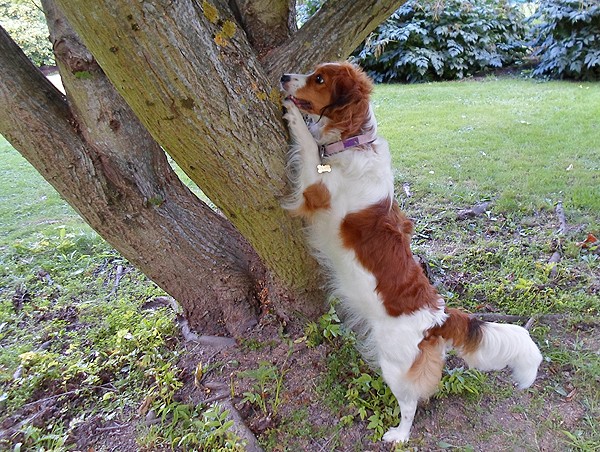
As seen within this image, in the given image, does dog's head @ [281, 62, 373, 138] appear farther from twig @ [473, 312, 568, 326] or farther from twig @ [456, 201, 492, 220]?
twig @ [456, 201, 492, 220]

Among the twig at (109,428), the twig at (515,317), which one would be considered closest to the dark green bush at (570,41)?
the twig at (515,317)

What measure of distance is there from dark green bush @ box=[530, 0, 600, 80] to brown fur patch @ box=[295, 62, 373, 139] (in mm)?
10776

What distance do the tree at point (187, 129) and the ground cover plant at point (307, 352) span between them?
37cm

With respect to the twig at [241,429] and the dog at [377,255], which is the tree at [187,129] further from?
the twig at [241,429]

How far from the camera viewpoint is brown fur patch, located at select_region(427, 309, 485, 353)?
8.88ft

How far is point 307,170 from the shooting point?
2.55 meters

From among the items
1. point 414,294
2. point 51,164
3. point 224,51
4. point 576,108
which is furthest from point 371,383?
point 576,108

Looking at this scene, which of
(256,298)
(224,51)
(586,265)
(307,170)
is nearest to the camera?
(224,51)

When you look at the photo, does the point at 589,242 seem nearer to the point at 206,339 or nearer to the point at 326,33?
the point at 326,33

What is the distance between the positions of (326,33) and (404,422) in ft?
7.54

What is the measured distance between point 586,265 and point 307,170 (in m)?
2.96

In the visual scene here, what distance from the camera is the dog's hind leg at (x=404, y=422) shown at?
273cm

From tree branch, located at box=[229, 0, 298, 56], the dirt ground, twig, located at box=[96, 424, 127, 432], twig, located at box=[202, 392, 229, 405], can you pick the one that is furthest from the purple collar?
twig, located at box=[96, 424, 127, 432]

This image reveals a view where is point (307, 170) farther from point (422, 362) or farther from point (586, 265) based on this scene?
point (586, 265)
